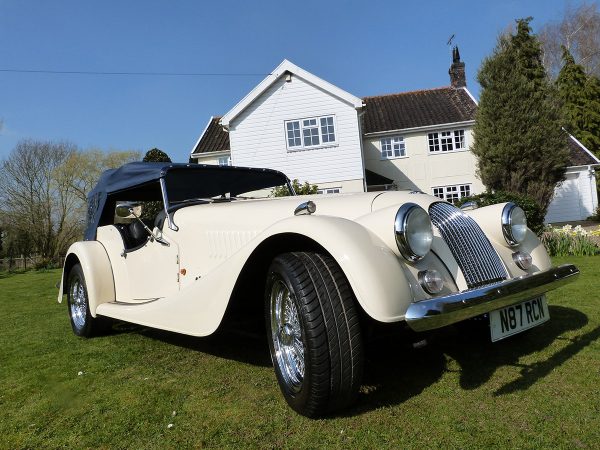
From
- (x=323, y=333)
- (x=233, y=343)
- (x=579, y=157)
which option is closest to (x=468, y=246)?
(x=323, y=333)

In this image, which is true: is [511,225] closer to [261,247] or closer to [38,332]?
[261,247]

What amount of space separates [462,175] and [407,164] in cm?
245

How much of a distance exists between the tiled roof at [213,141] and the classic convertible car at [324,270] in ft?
55.5

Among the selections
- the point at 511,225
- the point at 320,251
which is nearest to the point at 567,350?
the point at 511,225

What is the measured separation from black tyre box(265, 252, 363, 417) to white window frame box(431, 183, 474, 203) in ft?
62.0

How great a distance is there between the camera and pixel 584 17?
3077cm

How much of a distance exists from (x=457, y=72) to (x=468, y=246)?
22.0 metres

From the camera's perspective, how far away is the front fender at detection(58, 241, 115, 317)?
4441 millimetres

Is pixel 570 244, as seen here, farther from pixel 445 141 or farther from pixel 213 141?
pixel 213 141

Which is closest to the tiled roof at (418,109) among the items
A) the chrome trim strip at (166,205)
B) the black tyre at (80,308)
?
the black tyre at (80,308)

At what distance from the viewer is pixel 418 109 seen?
21.5 meters

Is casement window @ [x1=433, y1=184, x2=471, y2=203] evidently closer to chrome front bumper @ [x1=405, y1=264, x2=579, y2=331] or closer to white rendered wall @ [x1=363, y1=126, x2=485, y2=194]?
white rendered wall @ [x1=363, y1=126, x2=485, y2=194]

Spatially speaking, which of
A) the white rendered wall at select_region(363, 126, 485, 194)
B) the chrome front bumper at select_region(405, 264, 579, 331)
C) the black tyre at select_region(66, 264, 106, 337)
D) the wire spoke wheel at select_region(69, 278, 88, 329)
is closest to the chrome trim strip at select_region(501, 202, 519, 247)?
Answer: the chrome front bumper at select_region(405, 264, 579, 331)

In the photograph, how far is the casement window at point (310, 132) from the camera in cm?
1772
